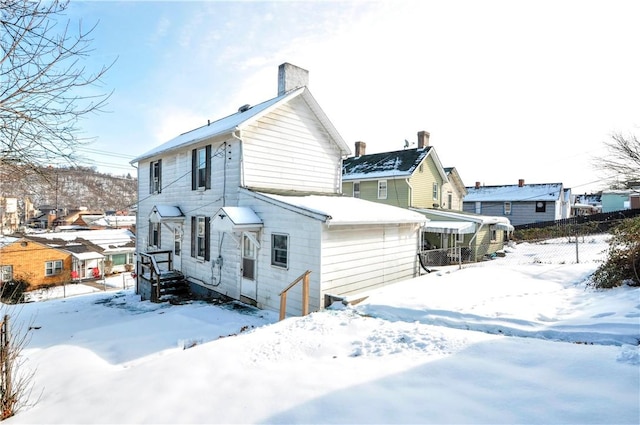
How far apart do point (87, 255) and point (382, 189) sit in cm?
3201

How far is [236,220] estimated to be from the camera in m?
10.1

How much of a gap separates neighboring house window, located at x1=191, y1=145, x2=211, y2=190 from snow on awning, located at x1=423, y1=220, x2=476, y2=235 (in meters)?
13.9

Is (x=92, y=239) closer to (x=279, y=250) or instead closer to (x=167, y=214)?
(x=167, y=214)

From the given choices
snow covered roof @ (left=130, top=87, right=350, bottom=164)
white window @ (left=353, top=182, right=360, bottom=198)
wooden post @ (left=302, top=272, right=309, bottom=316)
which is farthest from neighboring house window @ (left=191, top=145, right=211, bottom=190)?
white window @ (left=353, top=182, right=360, bottom=198)

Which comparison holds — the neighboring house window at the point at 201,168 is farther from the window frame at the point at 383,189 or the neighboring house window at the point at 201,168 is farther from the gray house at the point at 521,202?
the gray house at the point at 521,202

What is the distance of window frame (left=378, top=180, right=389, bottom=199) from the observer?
25608mm

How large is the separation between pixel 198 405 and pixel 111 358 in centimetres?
491

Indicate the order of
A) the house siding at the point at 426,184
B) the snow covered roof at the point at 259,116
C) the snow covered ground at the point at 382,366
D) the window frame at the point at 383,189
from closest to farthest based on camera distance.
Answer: the snow covered ground at the point at 382,366, the snow covered roof at the point at 259,116, the house siding at the point at 426,184, the window frame at the point at 383,189

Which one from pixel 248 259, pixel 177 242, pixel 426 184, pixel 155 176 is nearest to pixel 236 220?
pixel 248 259

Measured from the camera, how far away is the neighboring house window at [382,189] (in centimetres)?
2568

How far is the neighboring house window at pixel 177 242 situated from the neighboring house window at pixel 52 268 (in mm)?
26743

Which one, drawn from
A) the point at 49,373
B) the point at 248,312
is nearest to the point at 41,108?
the point at 49,373

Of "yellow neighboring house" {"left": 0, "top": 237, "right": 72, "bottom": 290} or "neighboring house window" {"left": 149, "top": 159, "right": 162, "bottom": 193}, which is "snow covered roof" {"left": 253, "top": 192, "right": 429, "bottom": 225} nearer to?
"neighboring house window" {"left": 149, "top": 159, "right": 162, "bottom": 193}

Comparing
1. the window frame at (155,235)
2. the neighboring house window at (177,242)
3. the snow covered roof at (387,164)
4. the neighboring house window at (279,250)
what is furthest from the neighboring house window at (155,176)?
the snow covered roof at (387,164)
